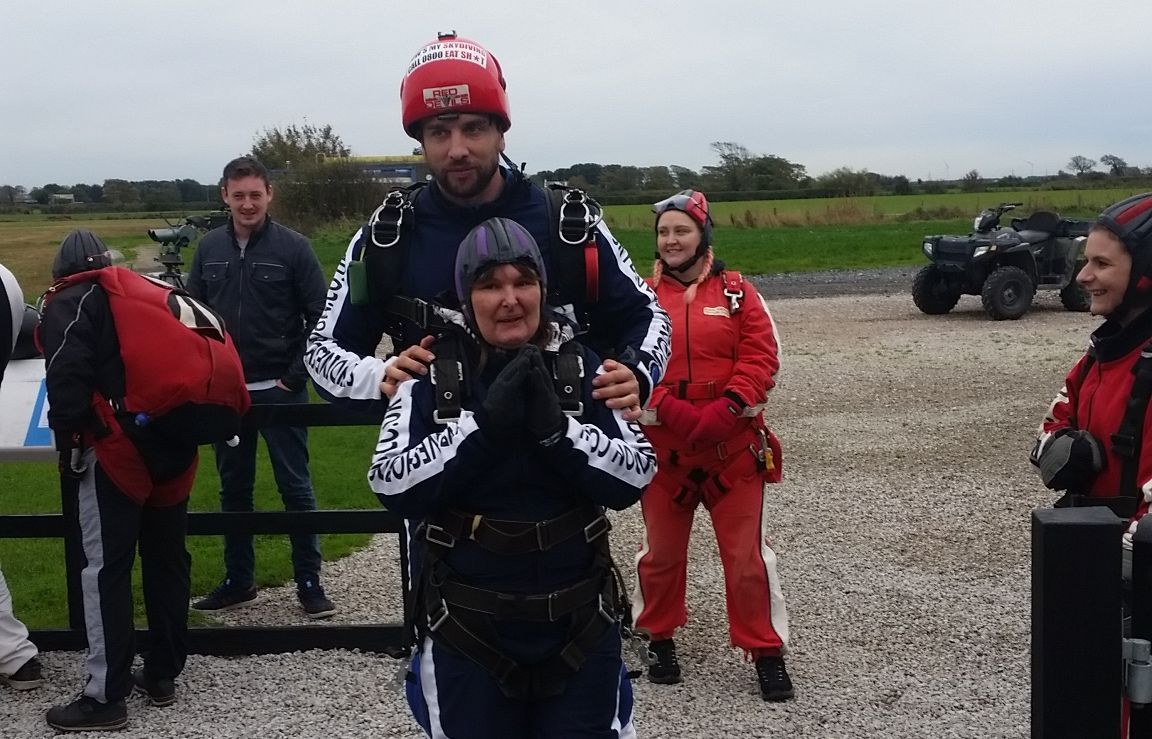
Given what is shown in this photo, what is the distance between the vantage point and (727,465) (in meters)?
4.96

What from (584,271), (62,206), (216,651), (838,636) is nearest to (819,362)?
(838,636)

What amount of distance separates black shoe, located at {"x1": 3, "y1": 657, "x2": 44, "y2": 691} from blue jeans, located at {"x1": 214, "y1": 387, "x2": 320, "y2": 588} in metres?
1.11

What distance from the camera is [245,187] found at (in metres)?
5.95

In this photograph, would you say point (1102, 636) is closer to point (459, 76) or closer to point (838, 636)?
point (459, 76)

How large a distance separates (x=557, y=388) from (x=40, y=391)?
3678 millimetres

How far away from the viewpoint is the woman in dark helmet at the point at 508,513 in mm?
2580

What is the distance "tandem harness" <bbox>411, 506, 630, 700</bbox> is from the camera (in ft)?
8.54

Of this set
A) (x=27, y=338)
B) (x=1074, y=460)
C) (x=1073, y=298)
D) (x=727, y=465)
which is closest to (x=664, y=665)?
(x=727, y=465)

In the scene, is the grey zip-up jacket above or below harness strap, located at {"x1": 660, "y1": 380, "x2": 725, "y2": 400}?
above

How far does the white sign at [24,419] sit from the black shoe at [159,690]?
46.0 inches

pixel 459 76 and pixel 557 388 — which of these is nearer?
pixel 557 388

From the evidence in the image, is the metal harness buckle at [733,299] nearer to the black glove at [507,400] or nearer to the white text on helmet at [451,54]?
the white text on helmet at [451,54]

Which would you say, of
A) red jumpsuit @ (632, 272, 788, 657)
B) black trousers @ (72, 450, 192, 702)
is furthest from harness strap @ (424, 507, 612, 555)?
black trousers @ (72, 450, 192, 702)

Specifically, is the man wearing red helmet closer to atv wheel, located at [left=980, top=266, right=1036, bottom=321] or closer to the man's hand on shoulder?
the man's hand on shoulder
